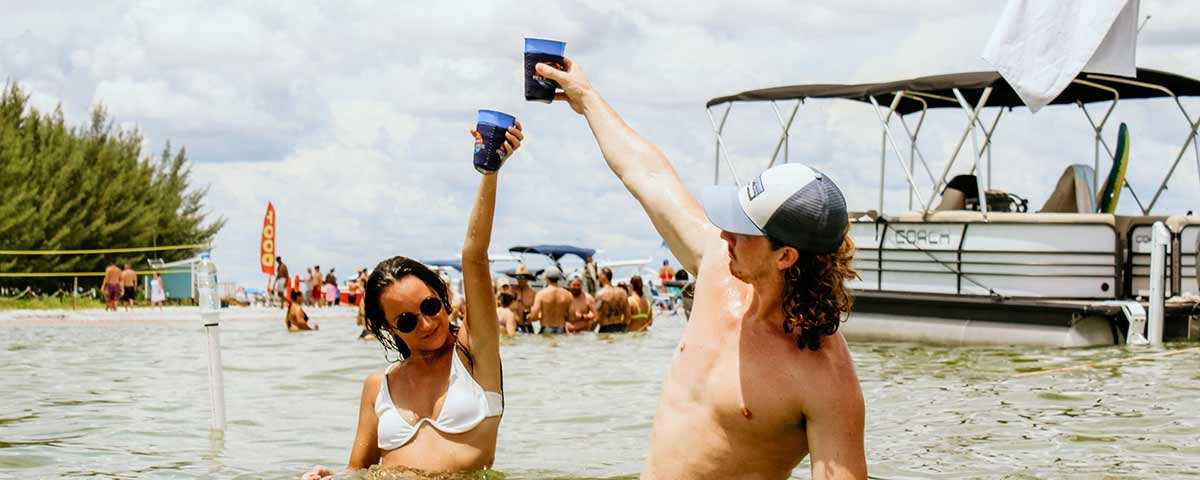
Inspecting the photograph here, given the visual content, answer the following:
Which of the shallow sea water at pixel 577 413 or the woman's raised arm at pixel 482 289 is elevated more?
the woman's raised arm at pixel 482 289

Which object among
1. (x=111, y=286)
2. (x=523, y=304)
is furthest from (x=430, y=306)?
(x=111, y=286)

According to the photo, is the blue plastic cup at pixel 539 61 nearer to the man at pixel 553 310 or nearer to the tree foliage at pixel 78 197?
the man at pixel 553 310

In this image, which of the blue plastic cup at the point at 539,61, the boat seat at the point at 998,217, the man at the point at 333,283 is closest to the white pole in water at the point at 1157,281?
the boat seat at the point at 998,217

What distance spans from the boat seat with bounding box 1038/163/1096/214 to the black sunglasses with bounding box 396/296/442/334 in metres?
14.8

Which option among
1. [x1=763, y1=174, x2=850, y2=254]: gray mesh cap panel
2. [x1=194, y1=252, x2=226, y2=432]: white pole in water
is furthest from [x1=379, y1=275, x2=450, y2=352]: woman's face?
[x1=194, y1=252, x2=226, y2=432]: white pole in water

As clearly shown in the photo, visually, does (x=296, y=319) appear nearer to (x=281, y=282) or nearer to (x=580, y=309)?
(x=580, y=309)

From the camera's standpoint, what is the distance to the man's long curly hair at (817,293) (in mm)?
3537

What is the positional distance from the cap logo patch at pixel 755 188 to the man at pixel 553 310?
20.1 meters

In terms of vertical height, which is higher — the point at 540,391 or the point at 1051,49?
the point at 1051,49

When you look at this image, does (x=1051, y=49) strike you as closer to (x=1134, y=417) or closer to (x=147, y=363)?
(x=1134, y=417)

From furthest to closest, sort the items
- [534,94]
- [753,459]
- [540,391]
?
1. [540,391]
2. [534,94]
3. [753,459]

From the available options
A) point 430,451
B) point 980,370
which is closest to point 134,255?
point 980,370

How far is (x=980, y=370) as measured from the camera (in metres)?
14.6

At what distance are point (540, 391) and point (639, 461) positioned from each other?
507 cm
